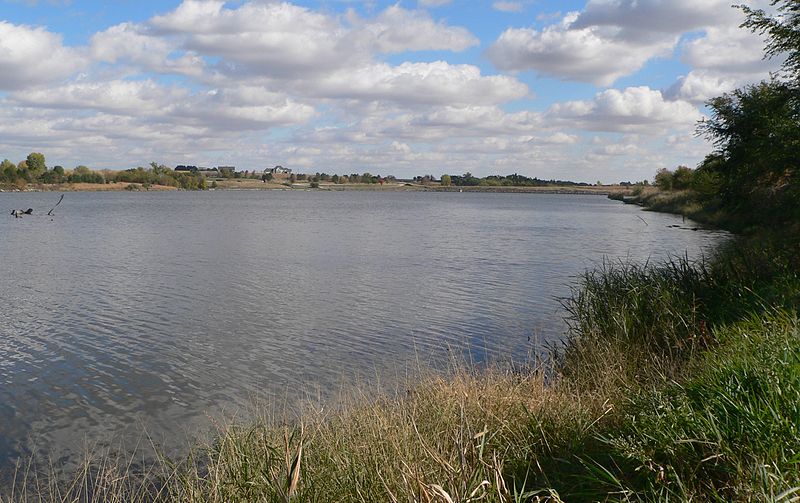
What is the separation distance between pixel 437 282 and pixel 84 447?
16620mm

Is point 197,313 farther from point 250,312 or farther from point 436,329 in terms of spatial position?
point 436,329

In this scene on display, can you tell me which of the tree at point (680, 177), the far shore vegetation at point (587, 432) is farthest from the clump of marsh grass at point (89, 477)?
the tree at point (680, 177)

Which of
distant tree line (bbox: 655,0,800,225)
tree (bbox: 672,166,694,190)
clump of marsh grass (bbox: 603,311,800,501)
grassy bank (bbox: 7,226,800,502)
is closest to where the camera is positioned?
clump of marsh grass (bbox: 603,311,800,501)

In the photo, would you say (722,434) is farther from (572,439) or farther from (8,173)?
(8,173)

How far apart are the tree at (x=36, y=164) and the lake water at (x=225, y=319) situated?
155373 mm

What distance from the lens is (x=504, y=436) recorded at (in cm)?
667

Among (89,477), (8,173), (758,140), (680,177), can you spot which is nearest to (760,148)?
(758,140)

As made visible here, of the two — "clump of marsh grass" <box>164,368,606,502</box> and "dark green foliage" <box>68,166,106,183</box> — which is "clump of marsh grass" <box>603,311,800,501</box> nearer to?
"clump of marsh grass" <box>164,368,606,502</box>

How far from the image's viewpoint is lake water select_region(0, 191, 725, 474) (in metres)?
11.9

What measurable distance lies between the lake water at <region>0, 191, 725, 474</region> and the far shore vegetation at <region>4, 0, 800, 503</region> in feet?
7.22

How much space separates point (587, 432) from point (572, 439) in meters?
0.19

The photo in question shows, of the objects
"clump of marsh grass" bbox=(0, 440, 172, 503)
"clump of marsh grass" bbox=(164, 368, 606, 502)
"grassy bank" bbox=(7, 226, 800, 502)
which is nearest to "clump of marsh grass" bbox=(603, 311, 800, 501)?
"grassy bank" bbox=(7, 226, 800, 502)

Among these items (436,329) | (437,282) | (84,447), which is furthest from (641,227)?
(84,447)

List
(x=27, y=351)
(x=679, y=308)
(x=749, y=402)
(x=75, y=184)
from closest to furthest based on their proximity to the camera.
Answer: (x=749, y=402)
(x=679, y=308)
(x=27, y=351)
(x=75, y=184)
